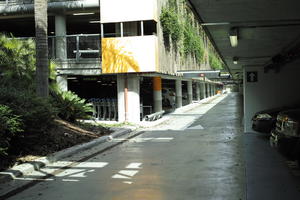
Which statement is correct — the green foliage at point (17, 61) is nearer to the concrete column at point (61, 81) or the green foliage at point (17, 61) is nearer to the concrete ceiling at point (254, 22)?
the concrete column at point (61, 81)

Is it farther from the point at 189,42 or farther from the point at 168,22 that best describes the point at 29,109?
the point at 189,42

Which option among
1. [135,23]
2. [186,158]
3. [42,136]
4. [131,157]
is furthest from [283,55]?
[135,23]

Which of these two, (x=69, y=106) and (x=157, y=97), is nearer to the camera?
(x=69, y=106)

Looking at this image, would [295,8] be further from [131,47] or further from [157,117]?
[157,117]

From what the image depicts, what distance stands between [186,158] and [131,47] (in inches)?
445

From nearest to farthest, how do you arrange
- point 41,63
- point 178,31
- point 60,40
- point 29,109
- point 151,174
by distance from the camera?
point 151,174 < point 29,109 < point 41,63 < point 60,40 < point 178,31

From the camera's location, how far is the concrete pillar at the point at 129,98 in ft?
68.0

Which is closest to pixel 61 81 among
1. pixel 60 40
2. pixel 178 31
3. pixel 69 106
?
pixel 60 40

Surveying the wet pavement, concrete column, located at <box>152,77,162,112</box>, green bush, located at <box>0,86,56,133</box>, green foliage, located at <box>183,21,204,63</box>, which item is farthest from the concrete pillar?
green foliage, located at <box>183,21,204,63</box>

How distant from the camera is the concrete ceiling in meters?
6.03

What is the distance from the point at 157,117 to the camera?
74.6ft

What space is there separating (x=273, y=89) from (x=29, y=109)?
8701 millimetres

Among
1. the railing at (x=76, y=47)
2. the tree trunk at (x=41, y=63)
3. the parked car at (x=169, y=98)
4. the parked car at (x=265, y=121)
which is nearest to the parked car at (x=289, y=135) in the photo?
the parked car at (x=265, y=121)

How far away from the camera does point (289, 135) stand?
7.30m
